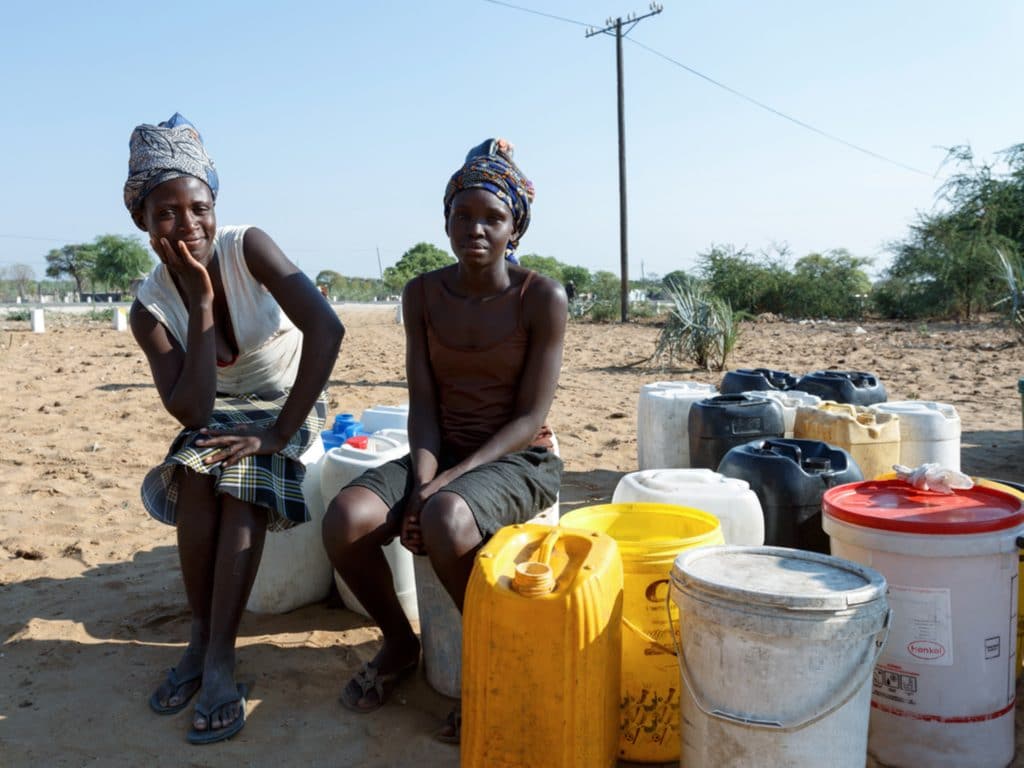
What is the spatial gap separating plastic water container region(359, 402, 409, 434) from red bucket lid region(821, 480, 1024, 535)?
70.9 inches

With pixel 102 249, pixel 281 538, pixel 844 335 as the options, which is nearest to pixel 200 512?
pixel 281 538

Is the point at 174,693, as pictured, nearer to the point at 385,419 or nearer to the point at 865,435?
the point at 385,419

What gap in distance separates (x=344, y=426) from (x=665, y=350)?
25.6 feet

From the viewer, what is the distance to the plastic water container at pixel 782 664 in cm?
156

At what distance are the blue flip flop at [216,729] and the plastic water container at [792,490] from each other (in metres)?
1.65

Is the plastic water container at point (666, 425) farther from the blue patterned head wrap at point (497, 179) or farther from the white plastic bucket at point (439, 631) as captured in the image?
the white plastic bucket at point (439, 631)

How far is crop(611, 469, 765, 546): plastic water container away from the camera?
2.30 m

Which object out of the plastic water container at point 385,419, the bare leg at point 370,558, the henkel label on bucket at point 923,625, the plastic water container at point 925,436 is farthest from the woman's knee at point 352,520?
the plastic water container at point 925,436

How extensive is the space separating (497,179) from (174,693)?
171 centimetres

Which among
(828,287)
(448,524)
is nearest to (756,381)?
(448,524)

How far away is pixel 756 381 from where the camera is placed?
446cm

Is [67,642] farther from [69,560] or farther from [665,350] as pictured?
[665,350]

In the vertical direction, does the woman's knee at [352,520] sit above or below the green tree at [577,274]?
below

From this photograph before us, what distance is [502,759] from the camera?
67.7 inches
